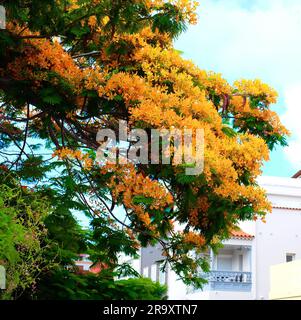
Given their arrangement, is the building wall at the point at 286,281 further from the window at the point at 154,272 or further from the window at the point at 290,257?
the window at the point at 154,272

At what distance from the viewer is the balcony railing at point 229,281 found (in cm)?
2317

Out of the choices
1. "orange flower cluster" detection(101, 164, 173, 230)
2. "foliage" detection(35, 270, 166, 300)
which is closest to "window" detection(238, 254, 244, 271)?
"foliage" detection(35, 270, 166, 300)

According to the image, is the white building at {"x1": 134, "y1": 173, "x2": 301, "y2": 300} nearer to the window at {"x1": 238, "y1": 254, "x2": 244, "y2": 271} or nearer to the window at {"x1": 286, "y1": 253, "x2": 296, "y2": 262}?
the window at {"x1": 286, "y1": 253, "x2": 296, "y2": 262}

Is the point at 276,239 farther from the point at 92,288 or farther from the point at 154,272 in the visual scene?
the point at 92,288

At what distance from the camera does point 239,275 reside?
2345cm

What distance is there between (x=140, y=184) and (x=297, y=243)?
15419 mm

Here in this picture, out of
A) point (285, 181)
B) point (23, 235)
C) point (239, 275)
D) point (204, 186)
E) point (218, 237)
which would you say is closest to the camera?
point (23, 235)

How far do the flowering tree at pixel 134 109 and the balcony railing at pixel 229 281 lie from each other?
1233cm

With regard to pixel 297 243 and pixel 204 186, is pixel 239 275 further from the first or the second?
pixel 204 186

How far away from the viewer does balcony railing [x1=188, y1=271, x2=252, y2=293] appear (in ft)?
76.0

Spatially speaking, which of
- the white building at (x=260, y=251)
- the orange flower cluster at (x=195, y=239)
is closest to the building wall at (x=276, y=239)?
the white building at (x=260, y=251)

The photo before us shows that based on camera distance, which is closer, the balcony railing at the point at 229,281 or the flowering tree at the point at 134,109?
the flowering tree at the point at 134,109

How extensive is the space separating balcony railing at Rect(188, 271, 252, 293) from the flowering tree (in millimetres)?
12331
